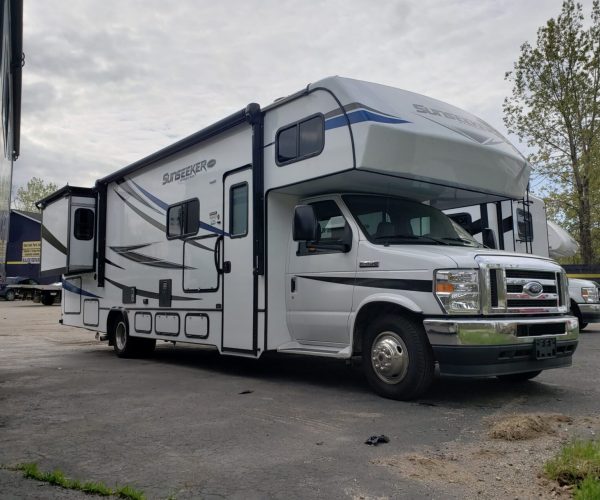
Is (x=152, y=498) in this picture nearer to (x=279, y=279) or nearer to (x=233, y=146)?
(x=279, y=279)

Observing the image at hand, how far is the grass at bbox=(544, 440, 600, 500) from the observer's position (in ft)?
10.7

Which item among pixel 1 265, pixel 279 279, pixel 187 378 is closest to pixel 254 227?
pixel 279 279

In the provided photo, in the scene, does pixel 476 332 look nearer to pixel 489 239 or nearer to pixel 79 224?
pixel 489 239

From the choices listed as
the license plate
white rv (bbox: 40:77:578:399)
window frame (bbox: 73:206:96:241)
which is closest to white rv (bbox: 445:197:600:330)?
white rv (bbox: 40:77:578:399)

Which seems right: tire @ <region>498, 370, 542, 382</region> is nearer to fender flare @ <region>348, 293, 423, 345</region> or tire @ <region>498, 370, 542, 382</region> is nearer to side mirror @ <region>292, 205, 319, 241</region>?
fender flare @ <region>348, 293, 423, 345</region>

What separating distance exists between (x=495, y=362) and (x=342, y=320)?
169 cm

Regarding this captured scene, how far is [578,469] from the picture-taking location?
11.6 feet

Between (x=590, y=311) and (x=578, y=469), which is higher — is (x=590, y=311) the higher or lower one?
the higher one

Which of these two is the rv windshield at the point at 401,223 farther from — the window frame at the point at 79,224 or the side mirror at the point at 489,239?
the window frame at the point at 79,224

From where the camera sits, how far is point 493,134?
7.66 metres

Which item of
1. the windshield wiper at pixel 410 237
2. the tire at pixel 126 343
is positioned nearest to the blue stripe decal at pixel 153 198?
the tire at pixel 126 343

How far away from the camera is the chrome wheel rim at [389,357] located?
19.5ft

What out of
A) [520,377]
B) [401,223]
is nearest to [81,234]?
[401,223]

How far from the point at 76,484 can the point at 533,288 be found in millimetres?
4555
